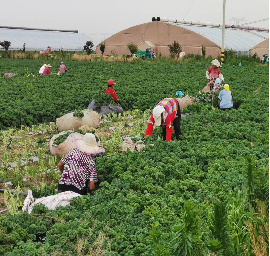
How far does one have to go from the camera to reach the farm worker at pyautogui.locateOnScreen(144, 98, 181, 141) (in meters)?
6.99

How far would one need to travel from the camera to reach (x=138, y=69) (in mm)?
22797

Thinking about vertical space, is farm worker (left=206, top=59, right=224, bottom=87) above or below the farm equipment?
below

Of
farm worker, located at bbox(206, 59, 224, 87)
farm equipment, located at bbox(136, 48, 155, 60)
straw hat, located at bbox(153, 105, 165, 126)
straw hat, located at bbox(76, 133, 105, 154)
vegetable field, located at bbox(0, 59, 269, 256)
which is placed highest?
farm equipment, located at bbox(136, 48, 155, 60)

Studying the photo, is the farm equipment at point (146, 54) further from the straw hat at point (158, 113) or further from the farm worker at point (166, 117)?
the straw hat at point (158, 113)

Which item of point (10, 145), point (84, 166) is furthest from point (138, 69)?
point (84, 166)

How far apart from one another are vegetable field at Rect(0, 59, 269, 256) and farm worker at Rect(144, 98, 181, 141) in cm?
22

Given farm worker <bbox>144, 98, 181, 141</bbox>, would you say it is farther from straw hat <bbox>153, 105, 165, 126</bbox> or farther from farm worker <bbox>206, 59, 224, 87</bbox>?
farm worker <bbox>206, 59, 224, 87</bbox>

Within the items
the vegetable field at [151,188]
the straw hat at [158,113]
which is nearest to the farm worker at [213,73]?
the vegetable field at [151,188]

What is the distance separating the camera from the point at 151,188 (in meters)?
5.36

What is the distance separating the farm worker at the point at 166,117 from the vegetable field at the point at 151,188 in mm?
215

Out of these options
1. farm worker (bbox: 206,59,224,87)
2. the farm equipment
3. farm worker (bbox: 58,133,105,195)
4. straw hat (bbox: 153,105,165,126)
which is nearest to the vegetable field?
farm worker (bbox: 58,133,105,195)

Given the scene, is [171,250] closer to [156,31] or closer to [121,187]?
[121,187]

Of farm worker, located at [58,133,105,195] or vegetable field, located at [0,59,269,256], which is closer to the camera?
vegetable field, located at [0,59,269,256]

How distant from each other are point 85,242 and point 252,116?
661cm
